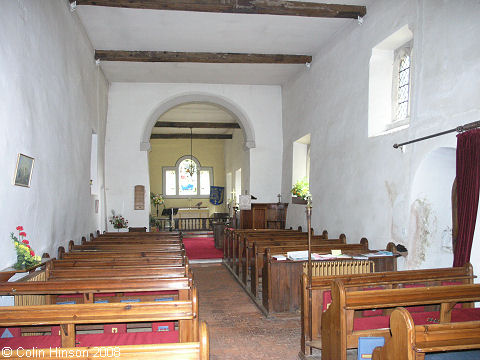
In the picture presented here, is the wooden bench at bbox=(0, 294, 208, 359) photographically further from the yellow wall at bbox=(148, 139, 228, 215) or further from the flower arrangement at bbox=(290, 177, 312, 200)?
the yellow wall at bbox=(148, 139, 228, 215)

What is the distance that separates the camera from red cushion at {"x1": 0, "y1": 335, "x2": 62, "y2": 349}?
2.59 meters

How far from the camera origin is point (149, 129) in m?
10.6

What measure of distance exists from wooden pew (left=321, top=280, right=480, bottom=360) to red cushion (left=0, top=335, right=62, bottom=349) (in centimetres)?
194

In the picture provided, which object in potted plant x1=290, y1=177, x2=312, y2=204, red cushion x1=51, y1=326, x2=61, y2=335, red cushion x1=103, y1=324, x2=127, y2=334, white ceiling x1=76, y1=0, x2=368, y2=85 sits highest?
white ceiling x1=76, y1=0, x2=368, y2=85

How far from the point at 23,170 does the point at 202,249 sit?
7079 millimetres

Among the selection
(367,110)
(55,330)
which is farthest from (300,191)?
(55,330)

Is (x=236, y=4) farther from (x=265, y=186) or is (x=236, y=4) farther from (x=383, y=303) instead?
(x=265, y=186)

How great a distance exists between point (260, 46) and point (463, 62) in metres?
4.63

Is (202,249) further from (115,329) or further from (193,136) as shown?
(193,136)

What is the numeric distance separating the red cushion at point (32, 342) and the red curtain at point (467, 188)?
3680 millimetres

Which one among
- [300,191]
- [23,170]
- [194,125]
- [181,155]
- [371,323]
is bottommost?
[371,323]

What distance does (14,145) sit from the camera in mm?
3971

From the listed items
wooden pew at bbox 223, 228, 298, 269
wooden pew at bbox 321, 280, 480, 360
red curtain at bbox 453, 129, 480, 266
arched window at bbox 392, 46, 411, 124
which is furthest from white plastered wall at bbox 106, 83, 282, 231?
wooden pew at bbox 321, 280, 480, 360

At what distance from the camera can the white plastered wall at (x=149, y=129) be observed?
10.3 metres
